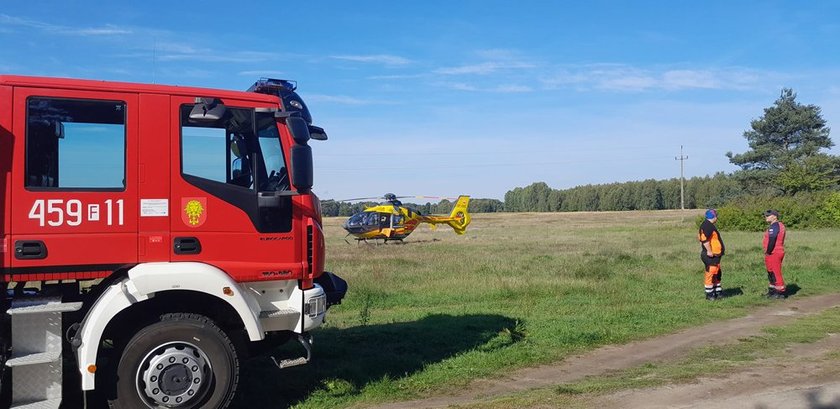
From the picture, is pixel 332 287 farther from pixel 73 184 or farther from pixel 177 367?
pixel 73 184

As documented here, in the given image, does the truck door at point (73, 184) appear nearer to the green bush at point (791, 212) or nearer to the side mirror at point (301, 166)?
the side mirror at point (301, 166)

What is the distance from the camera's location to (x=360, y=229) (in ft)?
122

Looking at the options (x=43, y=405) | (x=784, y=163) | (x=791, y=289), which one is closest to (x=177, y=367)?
(x=43, y=405)

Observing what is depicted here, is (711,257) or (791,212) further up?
(791,212)

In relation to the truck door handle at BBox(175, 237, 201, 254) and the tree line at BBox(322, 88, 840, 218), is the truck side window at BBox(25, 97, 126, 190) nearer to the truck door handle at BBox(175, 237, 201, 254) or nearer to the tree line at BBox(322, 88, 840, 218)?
the truck door handle at BBox(175, 237, 201, 254)

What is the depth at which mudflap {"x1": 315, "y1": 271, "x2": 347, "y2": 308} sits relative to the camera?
6.75 metres

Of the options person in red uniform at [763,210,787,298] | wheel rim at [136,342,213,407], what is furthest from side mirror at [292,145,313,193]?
person in red uniform at [763,210,787,298]

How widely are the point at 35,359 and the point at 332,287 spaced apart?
2665mm

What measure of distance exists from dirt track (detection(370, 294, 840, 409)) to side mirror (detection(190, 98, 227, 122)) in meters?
3.14

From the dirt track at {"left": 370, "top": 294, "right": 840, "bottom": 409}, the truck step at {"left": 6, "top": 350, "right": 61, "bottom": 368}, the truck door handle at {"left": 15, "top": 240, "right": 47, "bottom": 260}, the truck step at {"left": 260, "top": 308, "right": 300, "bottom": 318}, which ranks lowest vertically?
the dirt track at {"left": 370, "top": 294, "right": 840, "bottom": 409}

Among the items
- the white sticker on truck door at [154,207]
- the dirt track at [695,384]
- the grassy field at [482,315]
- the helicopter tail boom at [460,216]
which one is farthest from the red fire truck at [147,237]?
the helicopter tail boom at [460,216]

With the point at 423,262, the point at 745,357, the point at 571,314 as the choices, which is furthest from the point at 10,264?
the point at 423,262

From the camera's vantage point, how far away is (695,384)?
6961 mm

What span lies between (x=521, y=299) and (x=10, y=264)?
9.66 m
